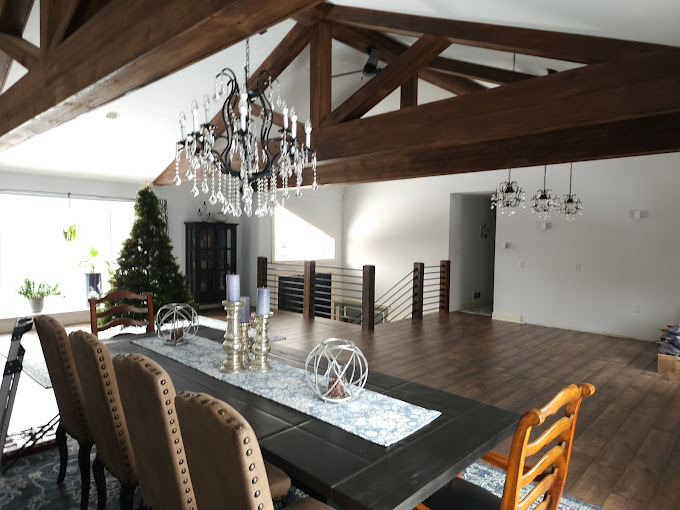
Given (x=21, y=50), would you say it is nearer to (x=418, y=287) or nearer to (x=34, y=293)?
(x=34, y=293)

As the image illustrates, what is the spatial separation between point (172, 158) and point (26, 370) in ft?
12.1

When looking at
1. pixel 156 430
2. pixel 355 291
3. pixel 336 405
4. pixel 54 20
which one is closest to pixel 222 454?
pixel 156 430

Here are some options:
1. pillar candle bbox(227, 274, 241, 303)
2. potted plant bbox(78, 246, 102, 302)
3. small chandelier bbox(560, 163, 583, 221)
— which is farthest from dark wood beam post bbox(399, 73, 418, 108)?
potted plant bbox(78, 246, 102, 302)

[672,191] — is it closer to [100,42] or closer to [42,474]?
[100,42]

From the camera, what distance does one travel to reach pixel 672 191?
596cm

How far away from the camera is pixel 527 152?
4926 mm

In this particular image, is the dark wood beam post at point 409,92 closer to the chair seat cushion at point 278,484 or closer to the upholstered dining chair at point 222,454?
the chair seat cushion at point 278,484

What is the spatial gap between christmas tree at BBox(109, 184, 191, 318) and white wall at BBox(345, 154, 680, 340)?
4.85m

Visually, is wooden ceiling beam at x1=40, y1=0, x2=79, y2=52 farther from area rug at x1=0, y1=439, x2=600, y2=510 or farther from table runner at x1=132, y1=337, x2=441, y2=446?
area rug at x1=0, y1=439, x2=600, y2=510

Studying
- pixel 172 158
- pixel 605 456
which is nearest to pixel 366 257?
pixel 172 158

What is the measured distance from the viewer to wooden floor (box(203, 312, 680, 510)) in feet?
8.46

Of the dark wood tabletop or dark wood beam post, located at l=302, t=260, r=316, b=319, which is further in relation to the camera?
dark wood beam post, located at l=302, t=260, r=316, b=319

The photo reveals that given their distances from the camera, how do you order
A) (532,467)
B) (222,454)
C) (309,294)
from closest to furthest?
1. (222,454)
2. (532,467)
3. (309,294)

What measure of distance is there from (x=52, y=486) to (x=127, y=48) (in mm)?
2301
